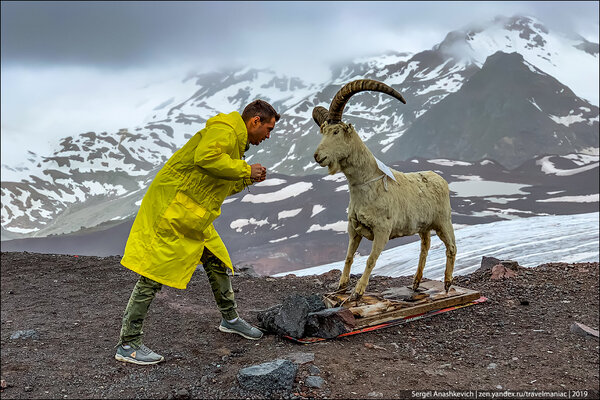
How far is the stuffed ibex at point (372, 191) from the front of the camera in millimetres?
4996

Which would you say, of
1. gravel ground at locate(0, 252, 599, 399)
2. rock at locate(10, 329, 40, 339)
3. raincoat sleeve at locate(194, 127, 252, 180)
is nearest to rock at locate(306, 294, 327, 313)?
gravel ground at locate(0, 252, 599, 399)

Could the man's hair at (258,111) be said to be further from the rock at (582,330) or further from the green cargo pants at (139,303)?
the rock at (582,330)

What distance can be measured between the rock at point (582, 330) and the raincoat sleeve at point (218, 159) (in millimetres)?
4509

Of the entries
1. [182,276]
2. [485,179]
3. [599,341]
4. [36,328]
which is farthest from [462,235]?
[36,328]

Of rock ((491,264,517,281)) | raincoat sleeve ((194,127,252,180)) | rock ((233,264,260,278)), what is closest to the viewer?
raincoat sleeve ((194,127,252,180))

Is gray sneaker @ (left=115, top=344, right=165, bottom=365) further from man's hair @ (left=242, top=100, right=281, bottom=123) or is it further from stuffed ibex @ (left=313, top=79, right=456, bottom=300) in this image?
man's hair @ (left=242, top=100, right=281, bottom=123)

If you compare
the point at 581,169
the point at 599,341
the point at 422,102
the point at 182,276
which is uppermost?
the point at 422,102

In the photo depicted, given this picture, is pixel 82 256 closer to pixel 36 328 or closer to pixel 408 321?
pixel 36 328

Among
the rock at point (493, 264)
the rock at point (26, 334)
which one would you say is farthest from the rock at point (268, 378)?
the rock at point (493, 264)

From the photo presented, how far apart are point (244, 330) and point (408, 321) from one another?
2130 millimetres

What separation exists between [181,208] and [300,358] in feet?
5.95

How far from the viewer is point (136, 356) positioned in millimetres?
4379

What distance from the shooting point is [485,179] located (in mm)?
12438

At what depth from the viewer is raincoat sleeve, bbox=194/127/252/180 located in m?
3.86
